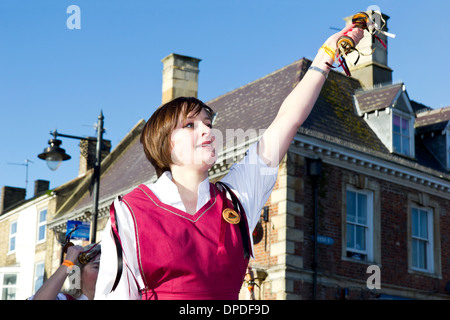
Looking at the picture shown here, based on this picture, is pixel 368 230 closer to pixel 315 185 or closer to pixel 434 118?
pixel 315 185

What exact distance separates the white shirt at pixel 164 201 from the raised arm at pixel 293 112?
0.21 ft

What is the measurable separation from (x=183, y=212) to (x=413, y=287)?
17.8 metres

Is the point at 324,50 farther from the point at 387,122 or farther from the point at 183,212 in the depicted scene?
the point at 387,122

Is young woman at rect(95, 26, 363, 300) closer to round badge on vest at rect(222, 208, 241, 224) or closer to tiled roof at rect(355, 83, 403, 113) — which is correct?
round badge on vest at rect(222, 208, 241, 224)

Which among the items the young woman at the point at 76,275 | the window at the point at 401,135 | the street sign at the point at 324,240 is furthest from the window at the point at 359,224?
the young woman at the point at 76,275

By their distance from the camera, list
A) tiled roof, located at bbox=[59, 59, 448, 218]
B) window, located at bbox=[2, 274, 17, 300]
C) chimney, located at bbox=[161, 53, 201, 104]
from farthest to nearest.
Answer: window, located at bbox=[2, 274, 17, 300], chimney, located at bbox=[161, 53, 201, 104], tiled roof, located at bbox=[59, 59, 448, 218]

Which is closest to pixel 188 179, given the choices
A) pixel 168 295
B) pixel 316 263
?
pixel 168 295

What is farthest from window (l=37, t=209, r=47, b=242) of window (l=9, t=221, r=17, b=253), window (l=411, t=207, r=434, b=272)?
window (l=411, t=207, r=434, b=272)

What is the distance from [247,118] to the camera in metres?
Answer: 19.6

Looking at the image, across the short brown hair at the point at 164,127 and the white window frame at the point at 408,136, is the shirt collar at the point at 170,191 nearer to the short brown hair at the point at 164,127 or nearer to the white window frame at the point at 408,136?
the short brown hair at the point at 164,127

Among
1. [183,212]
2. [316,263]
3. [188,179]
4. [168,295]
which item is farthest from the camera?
[316,263]

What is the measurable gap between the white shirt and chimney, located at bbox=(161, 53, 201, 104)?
2011cm

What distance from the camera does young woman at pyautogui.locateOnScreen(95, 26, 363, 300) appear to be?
82.0 inches

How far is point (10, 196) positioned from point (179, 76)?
19.3 m
